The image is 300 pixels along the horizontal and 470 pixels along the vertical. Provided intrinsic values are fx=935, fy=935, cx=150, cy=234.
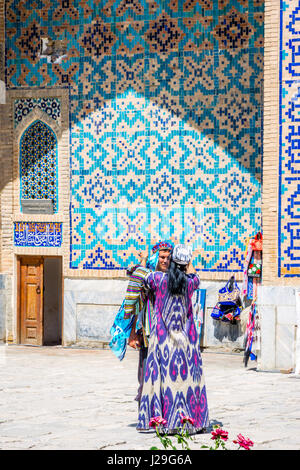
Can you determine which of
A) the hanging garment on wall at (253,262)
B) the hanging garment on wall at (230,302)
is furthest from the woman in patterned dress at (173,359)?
the hanging garment on wall at (230,302)

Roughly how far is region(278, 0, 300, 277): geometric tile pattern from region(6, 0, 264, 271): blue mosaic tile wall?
1536mm

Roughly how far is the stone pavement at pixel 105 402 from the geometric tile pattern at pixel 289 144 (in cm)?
121

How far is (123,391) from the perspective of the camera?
8031mm

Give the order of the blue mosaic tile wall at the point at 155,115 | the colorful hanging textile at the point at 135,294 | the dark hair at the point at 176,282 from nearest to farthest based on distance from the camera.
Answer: the dark hair at the point at 176,282 < the colorful hanging textile at the point at 135,294 < the blue mosaic tile wall at the point at 155,115

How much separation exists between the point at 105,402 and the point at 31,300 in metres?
4.47

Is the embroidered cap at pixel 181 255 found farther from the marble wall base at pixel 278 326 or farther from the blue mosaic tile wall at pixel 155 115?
the blue mosaic tile wall at pixel 155 115

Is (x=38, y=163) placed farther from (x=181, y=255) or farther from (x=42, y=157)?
(x=181, y=255)

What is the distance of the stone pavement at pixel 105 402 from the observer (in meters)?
5.91

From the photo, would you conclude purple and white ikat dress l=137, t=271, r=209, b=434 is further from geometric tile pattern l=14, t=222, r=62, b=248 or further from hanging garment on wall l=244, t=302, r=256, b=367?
geometric tile pattern l=14, t=222, r=62, b=248

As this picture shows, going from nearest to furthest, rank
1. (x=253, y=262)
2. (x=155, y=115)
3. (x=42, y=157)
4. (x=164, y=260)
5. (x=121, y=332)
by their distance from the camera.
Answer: (x=164, y=260)
(x=121, y=332)
(x=253, y=262)
(x=155, y=115)
(x=42, y=157)

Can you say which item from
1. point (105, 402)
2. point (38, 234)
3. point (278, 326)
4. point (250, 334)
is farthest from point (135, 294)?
point (38, 234)

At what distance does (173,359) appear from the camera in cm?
604

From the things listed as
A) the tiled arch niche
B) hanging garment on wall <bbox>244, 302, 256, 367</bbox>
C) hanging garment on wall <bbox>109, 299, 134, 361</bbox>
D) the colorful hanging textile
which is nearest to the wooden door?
the tiled arch niche

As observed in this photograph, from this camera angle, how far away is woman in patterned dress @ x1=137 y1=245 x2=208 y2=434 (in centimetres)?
601
